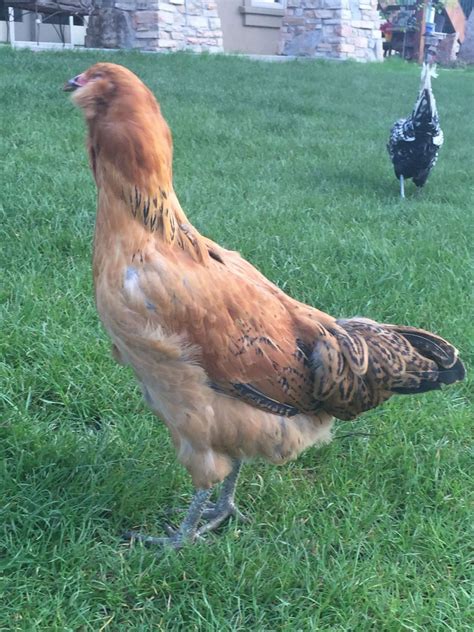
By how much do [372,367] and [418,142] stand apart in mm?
5027

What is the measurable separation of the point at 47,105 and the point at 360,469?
21.5 ft

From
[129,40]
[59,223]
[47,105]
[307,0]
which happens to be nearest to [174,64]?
[129,40]

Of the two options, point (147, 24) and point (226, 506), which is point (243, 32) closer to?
point (147, 24)

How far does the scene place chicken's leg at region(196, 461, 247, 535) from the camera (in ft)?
9.03

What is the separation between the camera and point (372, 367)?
8.45 feet

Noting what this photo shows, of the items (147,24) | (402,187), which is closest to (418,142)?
(402,187)

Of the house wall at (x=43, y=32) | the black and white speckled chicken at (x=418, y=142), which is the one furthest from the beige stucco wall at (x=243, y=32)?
the black and white speckled chicken at (x=418, y=142)

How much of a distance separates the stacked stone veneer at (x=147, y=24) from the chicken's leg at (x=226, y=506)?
12.9m

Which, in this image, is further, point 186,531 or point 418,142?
point 418,142

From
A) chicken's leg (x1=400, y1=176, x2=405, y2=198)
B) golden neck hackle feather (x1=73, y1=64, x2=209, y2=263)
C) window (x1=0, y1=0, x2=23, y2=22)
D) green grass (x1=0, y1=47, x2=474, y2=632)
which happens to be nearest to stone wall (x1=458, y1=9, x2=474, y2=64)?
window (x1=0, y1=0, x2=23, y2=22)

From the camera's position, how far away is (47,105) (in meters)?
8.10

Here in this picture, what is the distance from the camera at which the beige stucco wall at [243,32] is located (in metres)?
17.4

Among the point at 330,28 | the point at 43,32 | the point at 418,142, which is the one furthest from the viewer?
the point at 43,32

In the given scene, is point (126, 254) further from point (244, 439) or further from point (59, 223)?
point (59, 223)
